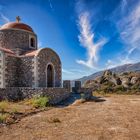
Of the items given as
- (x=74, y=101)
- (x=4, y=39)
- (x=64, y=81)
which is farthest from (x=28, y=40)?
(x=74, y=101)

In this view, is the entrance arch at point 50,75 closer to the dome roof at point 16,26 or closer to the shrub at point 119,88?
the dome roof at point 16,26

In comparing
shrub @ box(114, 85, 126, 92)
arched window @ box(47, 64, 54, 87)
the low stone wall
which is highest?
arched window @ box(47, 64, 54, 87)

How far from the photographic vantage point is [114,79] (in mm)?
37031

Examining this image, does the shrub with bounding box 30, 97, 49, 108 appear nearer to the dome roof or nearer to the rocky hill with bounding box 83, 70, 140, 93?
the dome roof

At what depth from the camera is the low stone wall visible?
1814cm

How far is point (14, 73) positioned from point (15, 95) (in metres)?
3.81

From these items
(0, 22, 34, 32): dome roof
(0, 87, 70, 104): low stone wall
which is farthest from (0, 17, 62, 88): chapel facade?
(0, 87, 70, 104): low stone wall

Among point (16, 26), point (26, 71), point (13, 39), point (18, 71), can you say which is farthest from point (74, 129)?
point (16, 26)

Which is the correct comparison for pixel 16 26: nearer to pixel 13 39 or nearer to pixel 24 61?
pixel 13 39

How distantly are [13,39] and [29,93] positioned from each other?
28.3ft

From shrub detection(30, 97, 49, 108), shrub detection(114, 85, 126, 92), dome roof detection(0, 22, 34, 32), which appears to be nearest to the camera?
shrub detection(30, 97, 49, 108)

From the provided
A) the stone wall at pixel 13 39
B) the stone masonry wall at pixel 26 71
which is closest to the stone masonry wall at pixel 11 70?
the stone masonry wall at pixel 26 71

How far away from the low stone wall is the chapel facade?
7.29 feet

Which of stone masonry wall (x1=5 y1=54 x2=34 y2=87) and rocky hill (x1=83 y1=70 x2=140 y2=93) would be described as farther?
rocky hill (x1=83 y1=70 x2=140 y2=93)
